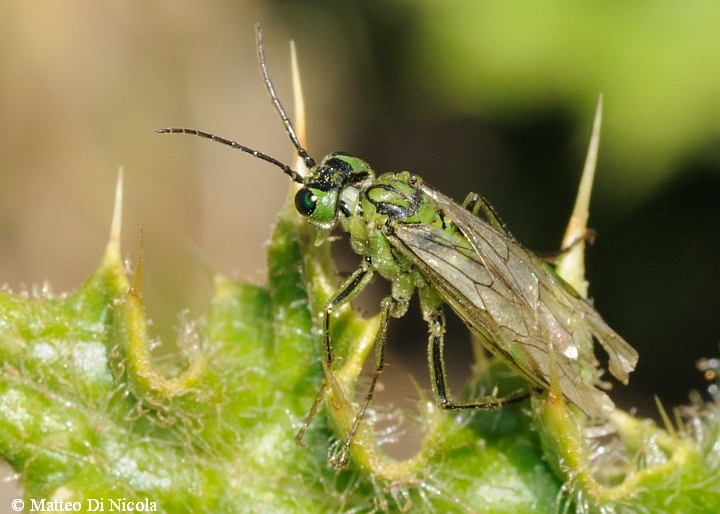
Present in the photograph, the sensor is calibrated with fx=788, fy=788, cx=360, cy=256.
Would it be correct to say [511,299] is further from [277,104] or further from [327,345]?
[277,104]

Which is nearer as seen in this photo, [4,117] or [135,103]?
[4,117]

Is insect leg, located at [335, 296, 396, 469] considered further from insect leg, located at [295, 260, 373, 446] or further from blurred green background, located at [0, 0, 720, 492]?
blurred green background, located at [0, 0, 720, 492]

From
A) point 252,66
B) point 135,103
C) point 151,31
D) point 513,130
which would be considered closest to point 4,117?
point 135,103

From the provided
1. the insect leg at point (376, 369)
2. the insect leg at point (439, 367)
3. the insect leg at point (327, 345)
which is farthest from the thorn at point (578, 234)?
the insect leg at point (327, 345)

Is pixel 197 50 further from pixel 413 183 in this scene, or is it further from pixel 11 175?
pixel 413 183

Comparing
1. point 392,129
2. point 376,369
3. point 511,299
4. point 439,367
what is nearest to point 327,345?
point 376,369

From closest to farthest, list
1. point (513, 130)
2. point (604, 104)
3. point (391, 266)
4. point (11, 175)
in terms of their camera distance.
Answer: point (391, 266) → point (604, 104) → point (513, 130) → point (11, 175)

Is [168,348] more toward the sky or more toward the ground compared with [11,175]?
more toward the ground
